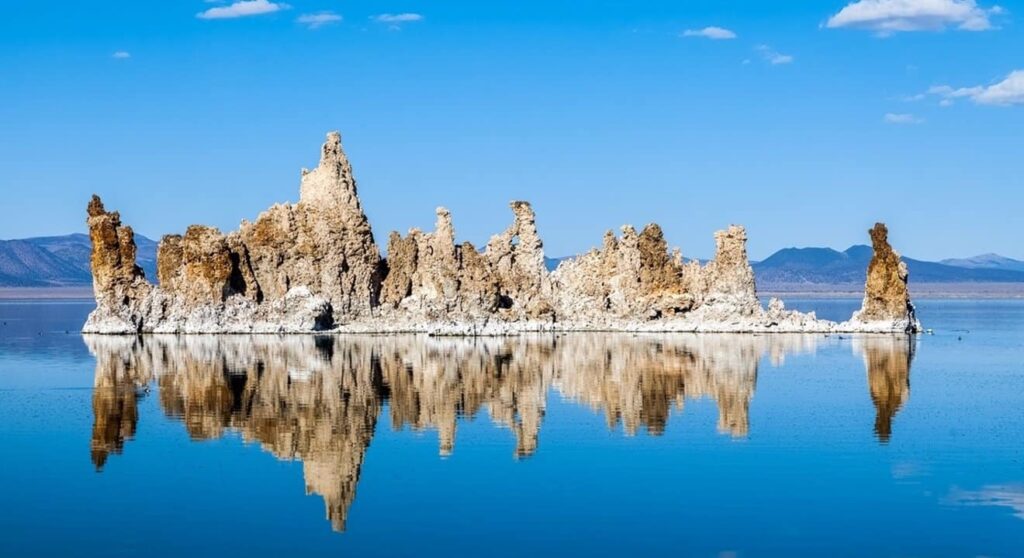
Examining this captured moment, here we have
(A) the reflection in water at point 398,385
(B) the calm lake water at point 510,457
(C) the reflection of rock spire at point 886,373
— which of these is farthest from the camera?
(C) the reflection of rock spire at point 886,373

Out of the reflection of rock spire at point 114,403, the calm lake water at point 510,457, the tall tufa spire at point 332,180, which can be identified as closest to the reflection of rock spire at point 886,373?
the calm lake water at point 510,457

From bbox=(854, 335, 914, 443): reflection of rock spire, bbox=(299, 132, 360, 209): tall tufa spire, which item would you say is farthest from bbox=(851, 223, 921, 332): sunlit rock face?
bbox=(299, 132, 360, 209): tall tufa spire

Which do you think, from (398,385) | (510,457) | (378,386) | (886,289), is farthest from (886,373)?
(886,289)

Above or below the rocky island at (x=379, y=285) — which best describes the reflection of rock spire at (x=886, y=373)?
below

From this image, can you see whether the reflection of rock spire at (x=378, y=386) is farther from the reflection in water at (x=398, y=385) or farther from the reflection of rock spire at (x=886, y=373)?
the reflection of rock spire at (x=886, y=373)

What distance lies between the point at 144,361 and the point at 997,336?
49.9 meters

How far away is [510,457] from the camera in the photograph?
103ft

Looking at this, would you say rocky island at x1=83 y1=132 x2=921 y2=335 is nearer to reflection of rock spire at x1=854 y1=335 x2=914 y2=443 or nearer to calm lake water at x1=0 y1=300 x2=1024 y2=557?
reflection of rock spire at x1=854 y1=335 x2=914 y2=443

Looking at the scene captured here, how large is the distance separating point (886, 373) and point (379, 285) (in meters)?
37.6

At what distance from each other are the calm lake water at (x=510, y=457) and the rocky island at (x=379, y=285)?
21.0m

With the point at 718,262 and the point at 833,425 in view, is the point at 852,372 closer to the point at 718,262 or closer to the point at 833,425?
the point at 833,425

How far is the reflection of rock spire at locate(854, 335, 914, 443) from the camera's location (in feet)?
125

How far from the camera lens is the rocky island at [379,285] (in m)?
77.2

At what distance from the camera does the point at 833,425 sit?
36.2 meters
